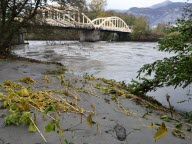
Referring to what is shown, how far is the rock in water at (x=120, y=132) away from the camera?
398 cm

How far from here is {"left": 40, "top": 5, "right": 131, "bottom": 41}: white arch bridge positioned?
16.1 metres

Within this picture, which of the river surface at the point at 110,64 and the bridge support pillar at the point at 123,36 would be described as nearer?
the river surface at the point at 110,64

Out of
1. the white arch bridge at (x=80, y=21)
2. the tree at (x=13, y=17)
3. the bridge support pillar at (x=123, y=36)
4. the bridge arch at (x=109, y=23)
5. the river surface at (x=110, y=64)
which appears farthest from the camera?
the bridge support pillar at (x=123, y=36)

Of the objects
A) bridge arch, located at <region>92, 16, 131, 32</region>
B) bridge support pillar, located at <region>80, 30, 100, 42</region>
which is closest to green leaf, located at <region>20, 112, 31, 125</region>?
bridge support pillar, located at <region>80, 30, 100, 42</region>

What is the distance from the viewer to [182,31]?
24.7 ft

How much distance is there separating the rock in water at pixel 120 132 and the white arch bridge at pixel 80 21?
12.2 meters

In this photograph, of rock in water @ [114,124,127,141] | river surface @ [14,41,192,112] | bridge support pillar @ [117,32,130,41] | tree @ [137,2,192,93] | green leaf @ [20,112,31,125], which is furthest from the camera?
bridge support pillar @ [117,32,130,41]

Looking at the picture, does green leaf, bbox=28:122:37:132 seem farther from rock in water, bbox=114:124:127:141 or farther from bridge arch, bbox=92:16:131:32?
bridge arch, bbox=92:16:131:32

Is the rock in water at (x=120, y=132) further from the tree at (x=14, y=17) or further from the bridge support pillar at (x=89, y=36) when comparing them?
the bridge support pillar at (x=89, y=36)

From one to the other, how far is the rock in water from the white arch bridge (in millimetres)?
12165

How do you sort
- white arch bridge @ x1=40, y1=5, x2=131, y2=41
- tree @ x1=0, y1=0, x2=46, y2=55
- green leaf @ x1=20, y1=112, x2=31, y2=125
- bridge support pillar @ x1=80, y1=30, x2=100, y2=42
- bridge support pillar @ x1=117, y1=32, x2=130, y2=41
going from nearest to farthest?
1. green leaf @ x1=20, y1=112, x2=31, y2=125
2. tree @ x1=0, y1=0, x2=46, y2=55
3. white arch bridge @ x1=40, y1=5, x2=131, y2=41
4. bridge support pillar @ x1=80, y1=30, x2=100, y2=42
5. bridge support pillar @ x1=117, y1=32, x2=130, y2=41

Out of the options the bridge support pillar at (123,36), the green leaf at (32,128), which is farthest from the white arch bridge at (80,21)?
the green leaf at (32,128)

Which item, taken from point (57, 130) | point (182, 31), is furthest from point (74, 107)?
point (182, 31)

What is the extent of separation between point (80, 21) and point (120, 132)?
45.3 m
